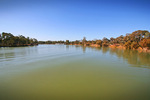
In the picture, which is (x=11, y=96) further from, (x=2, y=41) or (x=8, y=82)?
(x=2, y=41)

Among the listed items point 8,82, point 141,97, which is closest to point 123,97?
point 141,97

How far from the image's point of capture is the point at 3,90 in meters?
4.28

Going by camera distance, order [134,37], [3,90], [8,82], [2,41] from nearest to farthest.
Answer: [3,90], [8,82], [134,37], [2,41]

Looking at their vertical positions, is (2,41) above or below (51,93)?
above

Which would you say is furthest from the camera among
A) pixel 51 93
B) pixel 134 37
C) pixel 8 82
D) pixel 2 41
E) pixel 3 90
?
pixel 2 41

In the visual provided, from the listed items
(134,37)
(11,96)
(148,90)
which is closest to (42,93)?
(11,96)

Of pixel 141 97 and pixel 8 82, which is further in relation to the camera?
pixel 8 82

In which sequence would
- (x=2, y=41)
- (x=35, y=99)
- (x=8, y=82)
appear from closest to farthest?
(x=35, y=99) → (x=8, y=82) → (x=2, y=41)

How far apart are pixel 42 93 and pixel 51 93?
517 mm

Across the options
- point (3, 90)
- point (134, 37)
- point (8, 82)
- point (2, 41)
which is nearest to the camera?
point (3, 90)

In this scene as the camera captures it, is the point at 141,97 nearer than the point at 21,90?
Yes

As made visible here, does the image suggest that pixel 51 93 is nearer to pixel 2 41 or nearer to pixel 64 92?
pixel 64 92

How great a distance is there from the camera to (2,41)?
62.6 metres

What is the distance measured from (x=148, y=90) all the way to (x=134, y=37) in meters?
50.4
